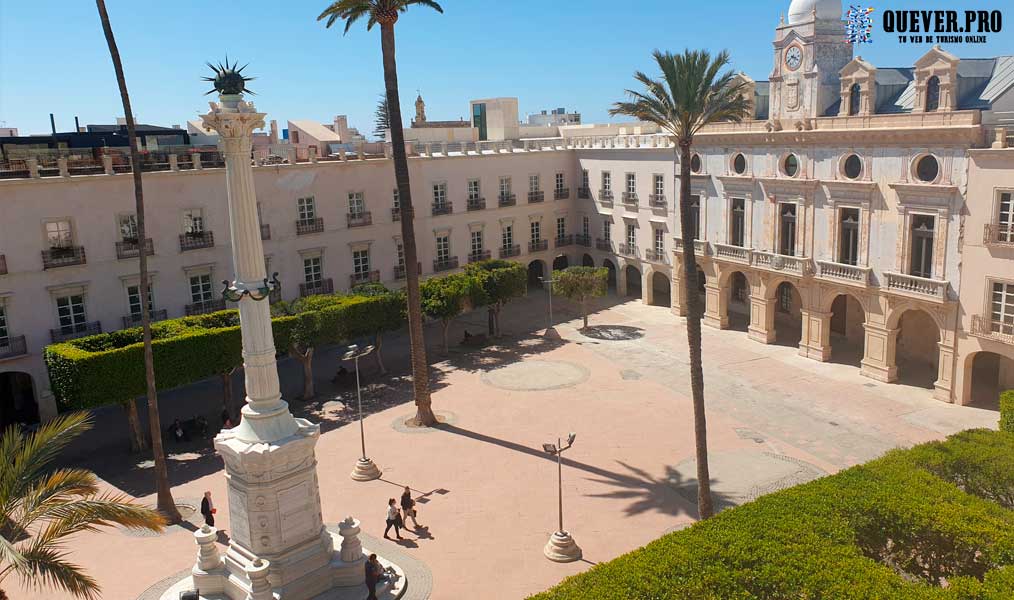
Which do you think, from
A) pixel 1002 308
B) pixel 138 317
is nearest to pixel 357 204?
pixel 138 317

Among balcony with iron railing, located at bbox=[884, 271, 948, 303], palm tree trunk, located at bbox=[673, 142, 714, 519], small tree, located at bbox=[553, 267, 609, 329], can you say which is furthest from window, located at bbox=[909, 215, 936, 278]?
small tree, located at bbox=[553, 267, 609, 329]

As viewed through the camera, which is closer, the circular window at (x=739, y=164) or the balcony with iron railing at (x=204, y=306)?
the balcony with iron railing at (x=204, y=306)

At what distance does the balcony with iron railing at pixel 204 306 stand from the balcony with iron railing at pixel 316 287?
14.6ft

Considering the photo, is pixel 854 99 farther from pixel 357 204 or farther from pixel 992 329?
pixel 357 204

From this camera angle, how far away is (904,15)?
102ft

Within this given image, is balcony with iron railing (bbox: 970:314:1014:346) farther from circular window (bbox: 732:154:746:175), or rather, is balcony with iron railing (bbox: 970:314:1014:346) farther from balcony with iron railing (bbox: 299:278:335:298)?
balcony with iron railing (bbox: 299:278:335:298)

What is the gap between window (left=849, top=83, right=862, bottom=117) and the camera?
3574 centimetres

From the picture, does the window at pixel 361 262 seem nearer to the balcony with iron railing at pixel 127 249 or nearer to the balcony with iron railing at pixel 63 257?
the balcony with iron railing at pixel 127 249

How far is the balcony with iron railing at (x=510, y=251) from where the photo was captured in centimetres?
5119

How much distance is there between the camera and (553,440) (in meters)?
28.9

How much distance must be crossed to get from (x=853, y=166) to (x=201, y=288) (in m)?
31.3

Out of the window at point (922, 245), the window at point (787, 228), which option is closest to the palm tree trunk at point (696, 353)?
the window at point (922, 245)

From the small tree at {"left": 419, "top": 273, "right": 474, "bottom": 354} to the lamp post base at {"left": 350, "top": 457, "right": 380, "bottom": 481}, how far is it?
1276 centimetres

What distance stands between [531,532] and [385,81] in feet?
56.7
